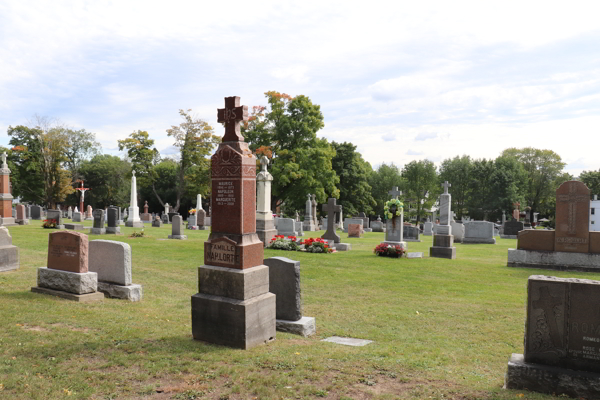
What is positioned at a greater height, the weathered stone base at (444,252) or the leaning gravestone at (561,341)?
the leaning gravestone at (561,341)

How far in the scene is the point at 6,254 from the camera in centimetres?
1065

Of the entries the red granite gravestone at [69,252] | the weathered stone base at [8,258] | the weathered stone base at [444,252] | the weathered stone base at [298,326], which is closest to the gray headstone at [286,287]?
the weathered stone base at [298,326]

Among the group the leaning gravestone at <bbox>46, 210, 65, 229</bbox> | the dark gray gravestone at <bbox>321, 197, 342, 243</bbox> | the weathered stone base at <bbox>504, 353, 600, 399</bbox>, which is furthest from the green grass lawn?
the leaning gravestone at <bbox>46, 210, 65, 229</bbox>

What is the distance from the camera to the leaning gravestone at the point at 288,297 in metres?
6.77

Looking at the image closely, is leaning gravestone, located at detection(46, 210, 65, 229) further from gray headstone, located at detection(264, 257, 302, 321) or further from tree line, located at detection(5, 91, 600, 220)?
gray headstone, located at detection(264, 257, 302, 321)

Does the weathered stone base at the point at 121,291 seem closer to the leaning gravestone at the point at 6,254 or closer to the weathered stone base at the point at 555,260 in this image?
the leaning gravestone at the point at 6,254

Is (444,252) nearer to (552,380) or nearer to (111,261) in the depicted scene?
(111,261)

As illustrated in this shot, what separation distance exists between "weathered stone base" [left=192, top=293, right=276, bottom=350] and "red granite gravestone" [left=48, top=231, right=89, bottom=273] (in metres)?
3.53

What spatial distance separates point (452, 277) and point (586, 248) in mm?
5090

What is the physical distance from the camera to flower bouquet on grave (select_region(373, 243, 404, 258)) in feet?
52.7

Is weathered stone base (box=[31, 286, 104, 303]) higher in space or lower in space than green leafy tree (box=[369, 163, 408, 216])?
lower

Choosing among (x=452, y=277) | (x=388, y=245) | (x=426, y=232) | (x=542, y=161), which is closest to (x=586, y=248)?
(x=452, y=277)

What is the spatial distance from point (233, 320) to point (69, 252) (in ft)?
15.1

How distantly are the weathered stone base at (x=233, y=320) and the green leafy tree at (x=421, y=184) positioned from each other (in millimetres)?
58157
